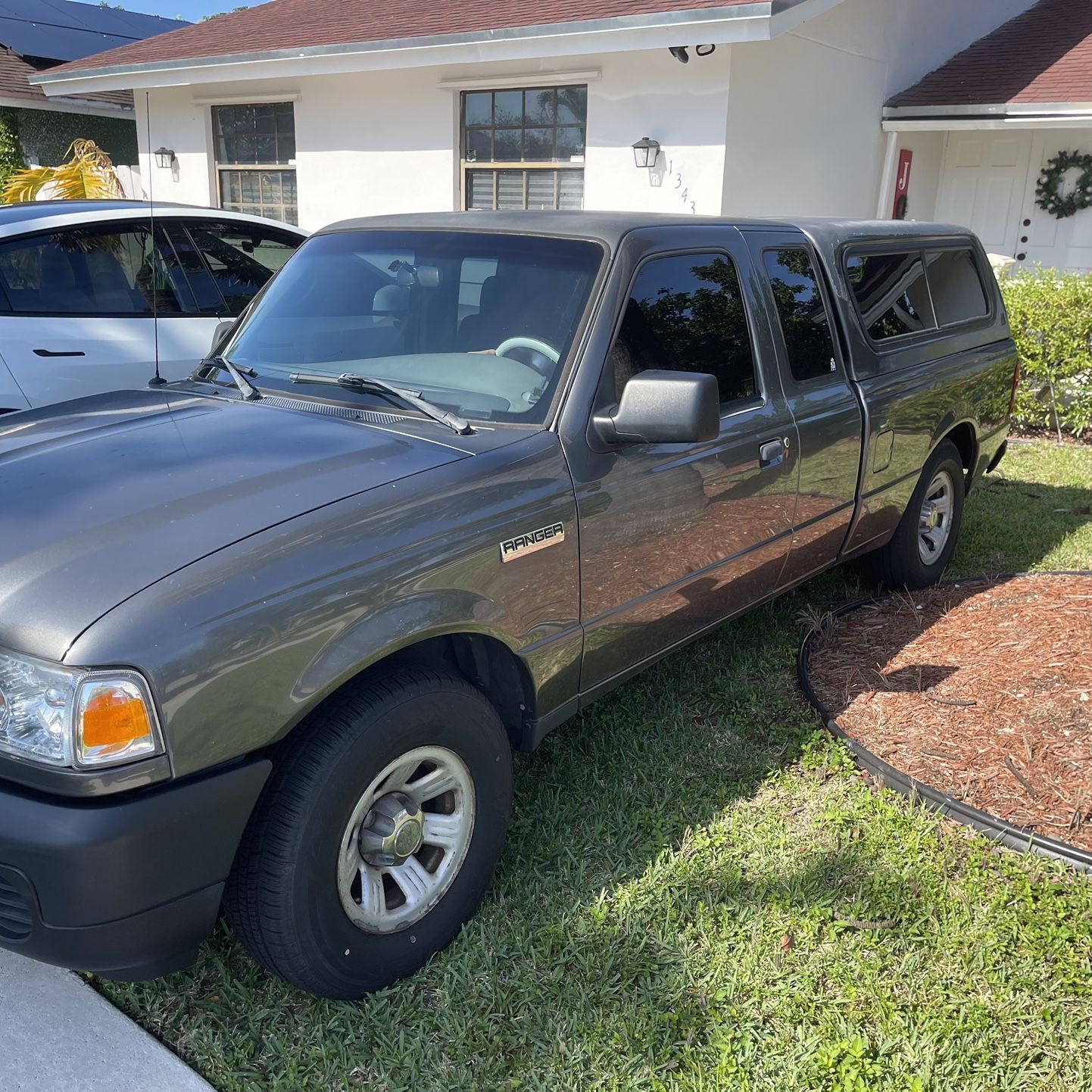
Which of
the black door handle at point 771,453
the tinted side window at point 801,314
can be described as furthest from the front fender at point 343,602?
the tinted side window at point 801,314

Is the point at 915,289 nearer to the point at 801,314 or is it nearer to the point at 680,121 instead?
the point at 801,314

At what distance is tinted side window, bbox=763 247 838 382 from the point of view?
409 centimetres

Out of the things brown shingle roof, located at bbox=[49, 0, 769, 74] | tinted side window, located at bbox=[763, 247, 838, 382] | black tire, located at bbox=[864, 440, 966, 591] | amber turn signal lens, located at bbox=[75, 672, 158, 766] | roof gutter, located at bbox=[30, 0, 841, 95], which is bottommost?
black tire, located at bbox=[864, 440, 966, 591]

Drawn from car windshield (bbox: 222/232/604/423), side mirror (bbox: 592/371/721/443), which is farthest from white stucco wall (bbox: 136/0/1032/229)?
side mirror (bbox: 592/371/721/443)

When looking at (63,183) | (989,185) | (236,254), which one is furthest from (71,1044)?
(989,185)

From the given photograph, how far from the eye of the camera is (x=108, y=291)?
19.0ft

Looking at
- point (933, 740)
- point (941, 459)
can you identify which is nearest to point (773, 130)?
point (941, 459)

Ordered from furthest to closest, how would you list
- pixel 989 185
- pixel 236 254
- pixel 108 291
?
pixel 989 185 → pixel 236 254 → pixel 108 291

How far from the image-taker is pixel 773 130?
10.2m

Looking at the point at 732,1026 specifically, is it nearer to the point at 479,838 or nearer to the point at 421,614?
the point at 479,838

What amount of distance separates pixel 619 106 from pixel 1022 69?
5.37 meters

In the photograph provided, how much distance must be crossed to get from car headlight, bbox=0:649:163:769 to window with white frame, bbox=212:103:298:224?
12.0m

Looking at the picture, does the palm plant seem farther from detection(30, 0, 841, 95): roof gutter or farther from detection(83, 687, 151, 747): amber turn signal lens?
detection(83, 687, 151, 747): amber turn signal lens

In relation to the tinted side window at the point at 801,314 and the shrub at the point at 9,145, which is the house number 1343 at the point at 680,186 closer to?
the tinted side window at the point at 801,314
